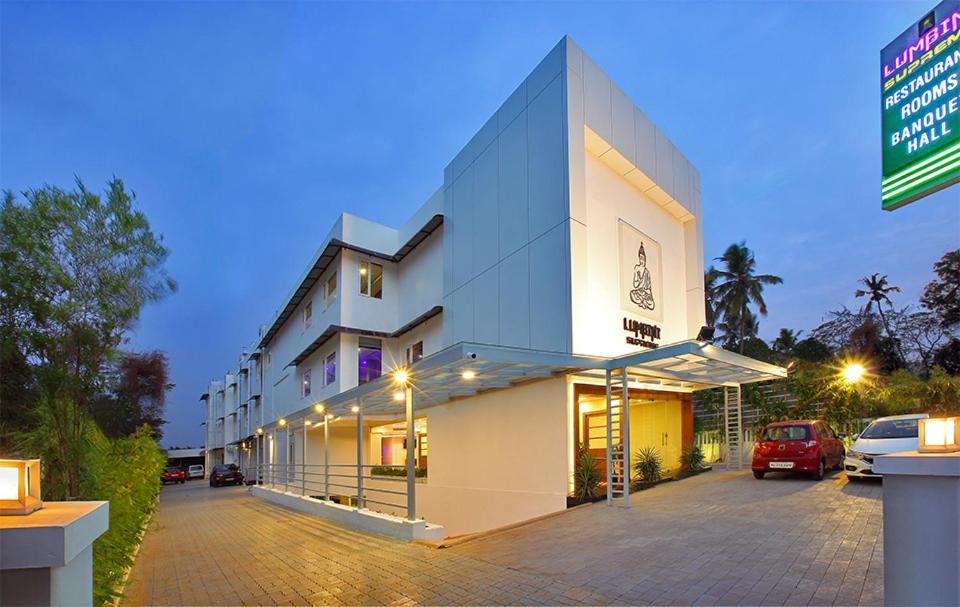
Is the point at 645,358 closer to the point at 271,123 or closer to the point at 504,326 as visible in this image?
the point at 504,326

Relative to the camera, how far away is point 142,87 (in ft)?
34.5

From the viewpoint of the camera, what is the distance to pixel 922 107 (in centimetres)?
494

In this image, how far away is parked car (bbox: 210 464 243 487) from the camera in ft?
103

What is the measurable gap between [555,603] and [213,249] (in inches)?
5606

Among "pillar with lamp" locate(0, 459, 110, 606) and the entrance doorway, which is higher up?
"pillar with lamp" locate(0, 459, 110, 606)

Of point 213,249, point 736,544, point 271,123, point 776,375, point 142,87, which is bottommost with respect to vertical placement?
point 736,544

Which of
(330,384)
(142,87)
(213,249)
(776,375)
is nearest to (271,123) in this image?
(213,249)

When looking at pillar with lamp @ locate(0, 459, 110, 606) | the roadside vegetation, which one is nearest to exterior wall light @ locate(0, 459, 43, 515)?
pillar with lamp @ locate(0, 459, 110, 606)

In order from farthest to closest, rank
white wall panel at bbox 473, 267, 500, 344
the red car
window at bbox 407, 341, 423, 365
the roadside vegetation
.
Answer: window at bbox 407, 341, 423, 365, white wall panel at bbox 473, 267, 500, 344, the red car, the roadside vegetation

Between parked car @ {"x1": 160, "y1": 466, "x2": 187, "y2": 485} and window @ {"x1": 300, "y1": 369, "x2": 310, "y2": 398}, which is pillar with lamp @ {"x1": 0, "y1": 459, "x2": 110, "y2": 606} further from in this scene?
parked car @ {"x1": 160, "y1": 466, "x2": 187, "y2": 485}

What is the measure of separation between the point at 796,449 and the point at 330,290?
55.2 feet

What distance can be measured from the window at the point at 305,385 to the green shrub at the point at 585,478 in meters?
16.6

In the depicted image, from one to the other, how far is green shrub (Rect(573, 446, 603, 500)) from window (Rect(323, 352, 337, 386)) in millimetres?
11640

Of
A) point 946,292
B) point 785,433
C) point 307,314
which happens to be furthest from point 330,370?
point 946,292
